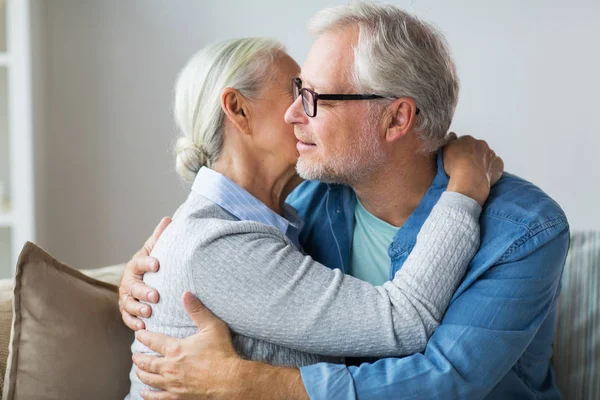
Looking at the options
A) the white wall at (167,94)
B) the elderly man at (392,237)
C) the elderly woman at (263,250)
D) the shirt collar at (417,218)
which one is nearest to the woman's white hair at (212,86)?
the elderly woman at (263,250)

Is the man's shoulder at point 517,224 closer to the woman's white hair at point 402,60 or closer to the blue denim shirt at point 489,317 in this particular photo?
the blue denim shirt at point 489,317

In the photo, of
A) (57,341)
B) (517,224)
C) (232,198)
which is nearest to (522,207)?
(517,224)

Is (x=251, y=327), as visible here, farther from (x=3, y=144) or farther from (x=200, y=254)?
(x=3, y=144)

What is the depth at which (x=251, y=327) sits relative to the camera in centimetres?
135

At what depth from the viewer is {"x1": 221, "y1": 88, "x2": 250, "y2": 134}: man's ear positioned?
5.08ft

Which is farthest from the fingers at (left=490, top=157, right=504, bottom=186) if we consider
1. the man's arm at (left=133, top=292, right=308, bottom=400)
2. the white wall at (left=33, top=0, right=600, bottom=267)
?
the white wall at (left=33, top=0, right=600, bottom=267)

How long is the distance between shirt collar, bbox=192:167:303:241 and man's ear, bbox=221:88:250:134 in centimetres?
12

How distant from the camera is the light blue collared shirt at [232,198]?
4.88 feet

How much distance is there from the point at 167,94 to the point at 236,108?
1.36m

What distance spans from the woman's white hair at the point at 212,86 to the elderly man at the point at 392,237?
12 cm

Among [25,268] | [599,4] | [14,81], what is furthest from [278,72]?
[599,4]

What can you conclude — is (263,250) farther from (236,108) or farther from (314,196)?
(314,196)

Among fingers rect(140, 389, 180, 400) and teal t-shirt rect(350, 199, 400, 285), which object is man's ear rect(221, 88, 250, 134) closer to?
teal t-shirt rect(350, 199, 400, 285)

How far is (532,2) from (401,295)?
1697 millimetres
